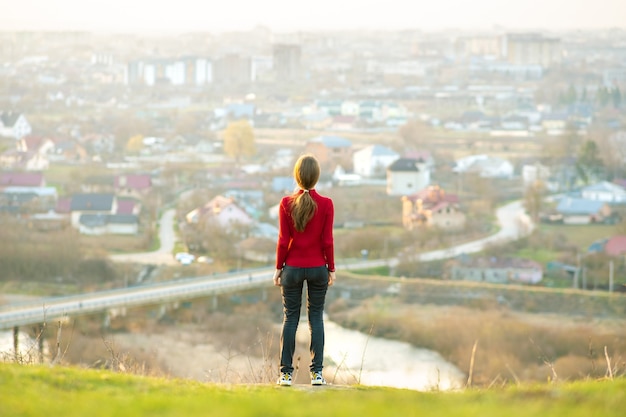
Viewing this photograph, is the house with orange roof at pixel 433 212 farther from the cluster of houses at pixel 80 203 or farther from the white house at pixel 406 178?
the cluster of houses at pixel 80 203

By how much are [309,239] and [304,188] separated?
0.11m

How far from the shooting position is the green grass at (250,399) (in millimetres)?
1763

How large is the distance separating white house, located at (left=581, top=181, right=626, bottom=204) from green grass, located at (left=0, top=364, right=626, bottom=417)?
1406 centimetres

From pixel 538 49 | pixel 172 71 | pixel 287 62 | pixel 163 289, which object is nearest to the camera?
pixel 163 289

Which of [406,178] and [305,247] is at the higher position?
[305,247]

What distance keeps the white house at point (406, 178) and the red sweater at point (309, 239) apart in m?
14.0

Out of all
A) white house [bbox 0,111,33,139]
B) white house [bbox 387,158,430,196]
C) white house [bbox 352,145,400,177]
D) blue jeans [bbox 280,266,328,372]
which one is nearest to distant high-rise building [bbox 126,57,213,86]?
white house [bbox 0,111,33,139]

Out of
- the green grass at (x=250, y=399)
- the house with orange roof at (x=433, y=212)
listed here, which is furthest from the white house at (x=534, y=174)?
the green grass at (x=250, y=399)

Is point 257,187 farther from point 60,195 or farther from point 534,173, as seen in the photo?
point 534,173

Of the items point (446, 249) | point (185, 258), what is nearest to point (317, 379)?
point (185, 258)

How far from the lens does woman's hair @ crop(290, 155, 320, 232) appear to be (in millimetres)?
2334

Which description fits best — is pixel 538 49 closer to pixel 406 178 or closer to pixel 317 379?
pixel 406 178

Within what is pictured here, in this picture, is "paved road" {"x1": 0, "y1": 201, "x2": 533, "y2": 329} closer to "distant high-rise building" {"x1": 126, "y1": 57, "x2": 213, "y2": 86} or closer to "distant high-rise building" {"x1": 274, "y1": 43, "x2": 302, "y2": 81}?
"distant high-rise building" {"x1": 126, "y1": 57, "x2": 213, "y2": 86}

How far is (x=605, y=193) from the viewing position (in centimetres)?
1608
